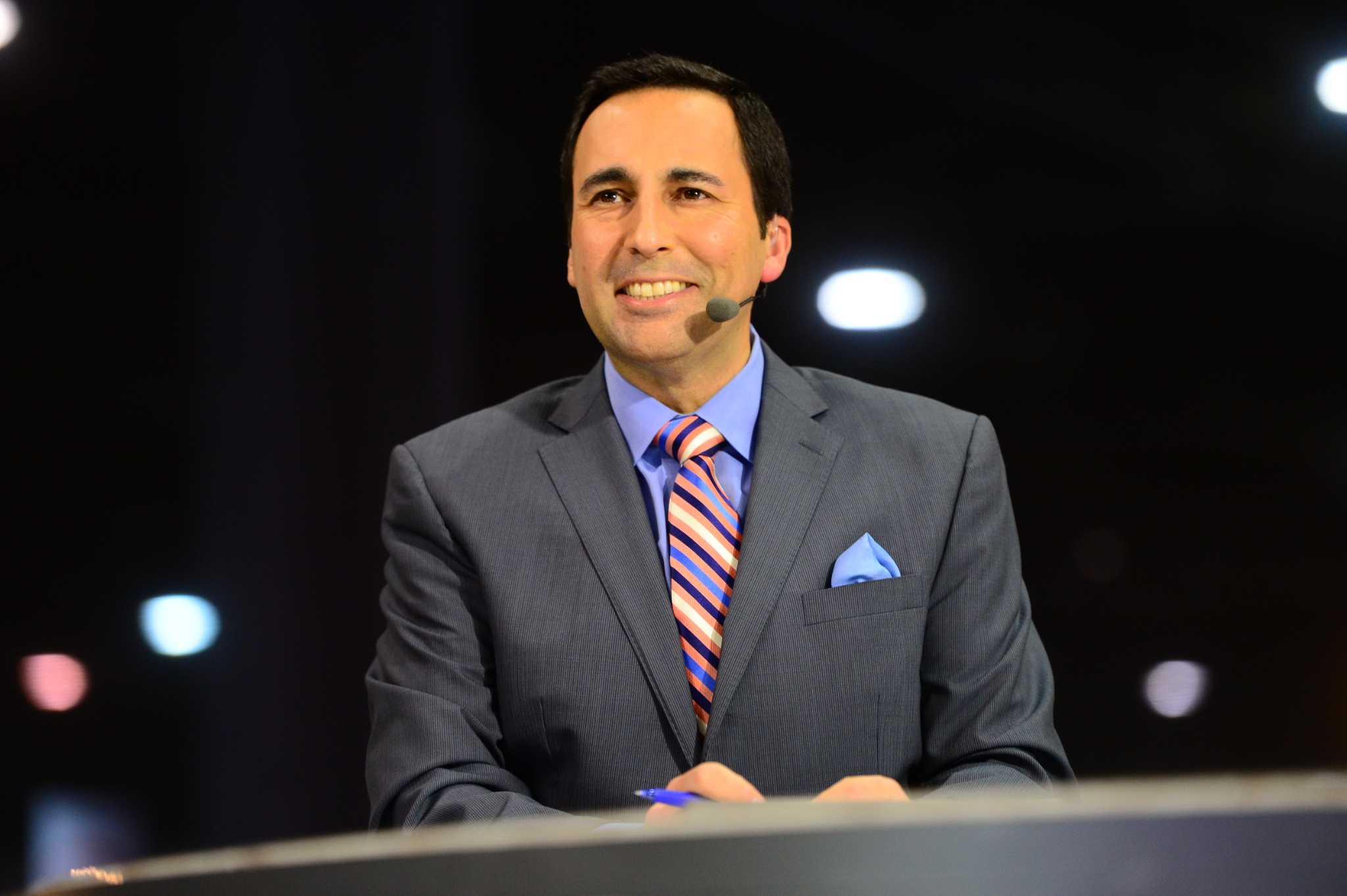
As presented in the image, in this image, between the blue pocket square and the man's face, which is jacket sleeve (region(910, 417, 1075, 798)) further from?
the man's face

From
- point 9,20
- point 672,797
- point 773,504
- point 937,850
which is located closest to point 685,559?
point 773,504

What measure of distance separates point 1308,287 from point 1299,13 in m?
0.47

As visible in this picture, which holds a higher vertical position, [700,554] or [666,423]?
[666,423]

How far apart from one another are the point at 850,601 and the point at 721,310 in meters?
0.41

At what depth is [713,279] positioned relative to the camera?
185cm

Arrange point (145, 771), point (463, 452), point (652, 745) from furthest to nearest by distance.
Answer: point (145, 771), point (463, 452), point (652, 745)

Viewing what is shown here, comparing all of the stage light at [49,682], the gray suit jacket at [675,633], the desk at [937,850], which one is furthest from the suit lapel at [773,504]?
the stage light at [49,682]

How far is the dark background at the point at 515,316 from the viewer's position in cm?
236

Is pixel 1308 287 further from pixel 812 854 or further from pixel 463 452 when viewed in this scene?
pixel 812 854

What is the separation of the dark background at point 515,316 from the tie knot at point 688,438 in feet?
2.36

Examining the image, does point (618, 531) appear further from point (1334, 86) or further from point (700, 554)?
point (1334, 86)

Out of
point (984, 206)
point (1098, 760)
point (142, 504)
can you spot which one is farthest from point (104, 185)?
point (1098, 760)

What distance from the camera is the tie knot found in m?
1.79

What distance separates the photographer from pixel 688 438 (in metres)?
1.80
